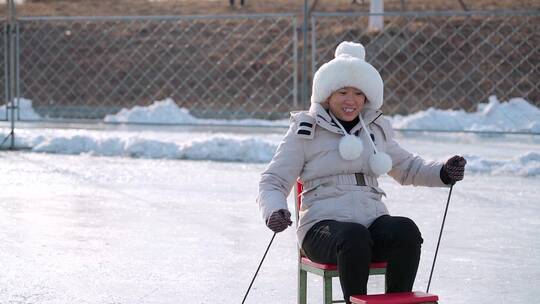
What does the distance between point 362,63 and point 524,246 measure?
1963mm

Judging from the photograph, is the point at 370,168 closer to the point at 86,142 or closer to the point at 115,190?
the point at 115,190

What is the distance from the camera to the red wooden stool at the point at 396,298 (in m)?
2.68

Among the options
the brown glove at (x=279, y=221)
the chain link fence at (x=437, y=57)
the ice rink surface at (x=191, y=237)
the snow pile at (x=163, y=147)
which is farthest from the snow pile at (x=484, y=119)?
the brown glove at (x=279, y=221)

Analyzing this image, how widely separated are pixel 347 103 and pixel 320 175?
0.79 ft

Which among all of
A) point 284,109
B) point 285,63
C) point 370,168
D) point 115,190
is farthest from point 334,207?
point 285,63

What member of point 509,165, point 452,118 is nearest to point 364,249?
point 509,165

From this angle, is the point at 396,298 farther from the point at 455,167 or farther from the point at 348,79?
the point at 348,79

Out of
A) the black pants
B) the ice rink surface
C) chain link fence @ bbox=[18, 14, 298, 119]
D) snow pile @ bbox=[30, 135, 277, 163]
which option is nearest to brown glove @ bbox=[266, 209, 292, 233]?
the black pants

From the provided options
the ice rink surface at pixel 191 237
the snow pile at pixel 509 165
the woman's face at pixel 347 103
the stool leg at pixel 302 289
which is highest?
the woman's face at pixel 347 103

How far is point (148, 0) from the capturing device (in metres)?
21.3

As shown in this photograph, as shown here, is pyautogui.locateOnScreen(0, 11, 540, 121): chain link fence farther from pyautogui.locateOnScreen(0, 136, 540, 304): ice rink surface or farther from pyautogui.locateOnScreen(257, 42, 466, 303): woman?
pyautogui.locateOnScreen(257, 42, 466, 303): woman

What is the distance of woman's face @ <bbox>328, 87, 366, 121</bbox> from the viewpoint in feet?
10.4

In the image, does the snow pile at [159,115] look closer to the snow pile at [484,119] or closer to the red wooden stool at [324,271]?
the snow pile at [484,119]

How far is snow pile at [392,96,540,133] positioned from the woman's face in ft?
23.7
